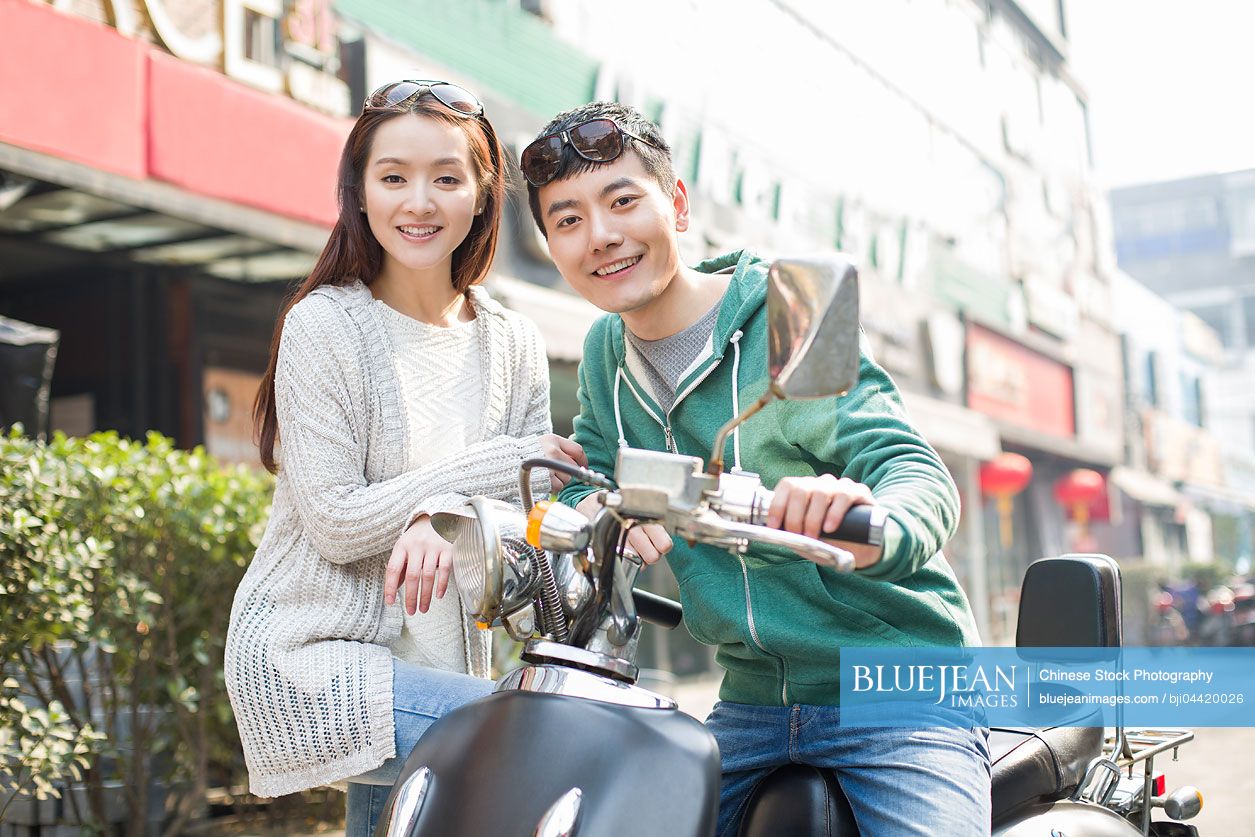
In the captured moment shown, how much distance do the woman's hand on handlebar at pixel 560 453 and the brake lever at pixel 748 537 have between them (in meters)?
0.55

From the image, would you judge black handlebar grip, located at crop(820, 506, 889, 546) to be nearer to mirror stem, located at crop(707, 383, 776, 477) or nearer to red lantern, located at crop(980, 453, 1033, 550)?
mirror stem, located at crop(707, 383, 776, 477)

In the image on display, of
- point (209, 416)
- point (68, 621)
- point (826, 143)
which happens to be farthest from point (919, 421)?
point (68, 621)

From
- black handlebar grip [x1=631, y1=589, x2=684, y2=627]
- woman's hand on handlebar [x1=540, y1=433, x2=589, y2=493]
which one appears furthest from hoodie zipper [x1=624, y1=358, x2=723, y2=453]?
black handlebar grip [x1=631, y1=589, x2=684, y2=627]

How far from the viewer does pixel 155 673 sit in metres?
4.48

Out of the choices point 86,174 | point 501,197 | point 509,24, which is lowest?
point 501,197

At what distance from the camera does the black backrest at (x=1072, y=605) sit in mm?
2172

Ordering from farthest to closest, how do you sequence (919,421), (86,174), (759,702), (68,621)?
(919,421) → (86,174) → (68,621) → (759,702)

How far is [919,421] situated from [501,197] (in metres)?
14.8

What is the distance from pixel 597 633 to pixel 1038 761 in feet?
3.69

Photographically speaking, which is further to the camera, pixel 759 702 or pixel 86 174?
pixel 86 174

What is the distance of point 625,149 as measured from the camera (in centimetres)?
182

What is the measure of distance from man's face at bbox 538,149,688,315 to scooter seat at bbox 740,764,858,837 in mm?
782

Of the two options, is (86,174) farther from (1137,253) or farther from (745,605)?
(1137,253)

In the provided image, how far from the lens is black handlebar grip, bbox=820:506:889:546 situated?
1.31 meters
